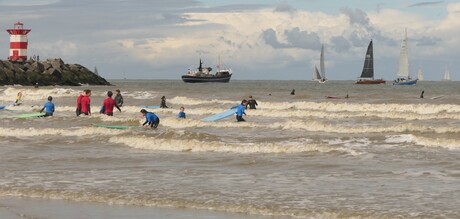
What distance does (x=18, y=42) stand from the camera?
98.4 metres

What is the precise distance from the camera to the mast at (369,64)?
125 metres

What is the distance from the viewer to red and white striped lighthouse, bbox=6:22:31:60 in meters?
95.8

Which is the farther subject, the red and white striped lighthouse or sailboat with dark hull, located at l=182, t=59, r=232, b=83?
sailboat with dark hull, located at l=182, t=59, r=232, b=83

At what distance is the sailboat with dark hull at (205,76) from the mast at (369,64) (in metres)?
27.5

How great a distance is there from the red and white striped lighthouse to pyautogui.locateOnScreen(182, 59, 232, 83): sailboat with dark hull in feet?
139

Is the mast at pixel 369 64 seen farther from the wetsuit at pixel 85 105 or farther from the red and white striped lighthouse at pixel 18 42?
the wetsuit at pixel 85 105

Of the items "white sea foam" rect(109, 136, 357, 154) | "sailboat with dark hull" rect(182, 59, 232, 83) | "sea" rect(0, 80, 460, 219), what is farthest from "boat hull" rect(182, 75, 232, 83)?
"white sea foam" rect(109, 136, 357, 154)

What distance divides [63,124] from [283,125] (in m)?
9.12

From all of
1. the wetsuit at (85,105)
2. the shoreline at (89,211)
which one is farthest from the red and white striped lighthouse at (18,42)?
the shoreline at (89,211)

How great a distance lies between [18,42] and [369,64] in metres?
60.9

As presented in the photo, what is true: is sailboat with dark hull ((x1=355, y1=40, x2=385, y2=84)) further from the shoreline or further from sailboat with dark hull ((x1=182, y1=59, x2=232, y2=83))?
the shoreline

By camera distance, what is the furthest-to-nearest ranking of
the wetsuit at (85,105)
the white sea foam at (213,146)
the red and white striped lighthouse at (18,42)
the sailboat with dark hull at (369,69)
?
the sailboat with dark hull at (369,69) < the red and white striped lighthouse at (18,42) < the wetsuit at (85,105) < the white sea foam at (213,146)

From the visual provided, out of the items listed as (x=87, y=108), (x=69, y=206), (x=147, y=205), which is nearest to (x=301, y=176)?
(x=147, y=205)

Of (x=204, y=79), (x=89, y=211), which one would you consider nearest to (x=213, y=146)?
(x=89, y=211)
